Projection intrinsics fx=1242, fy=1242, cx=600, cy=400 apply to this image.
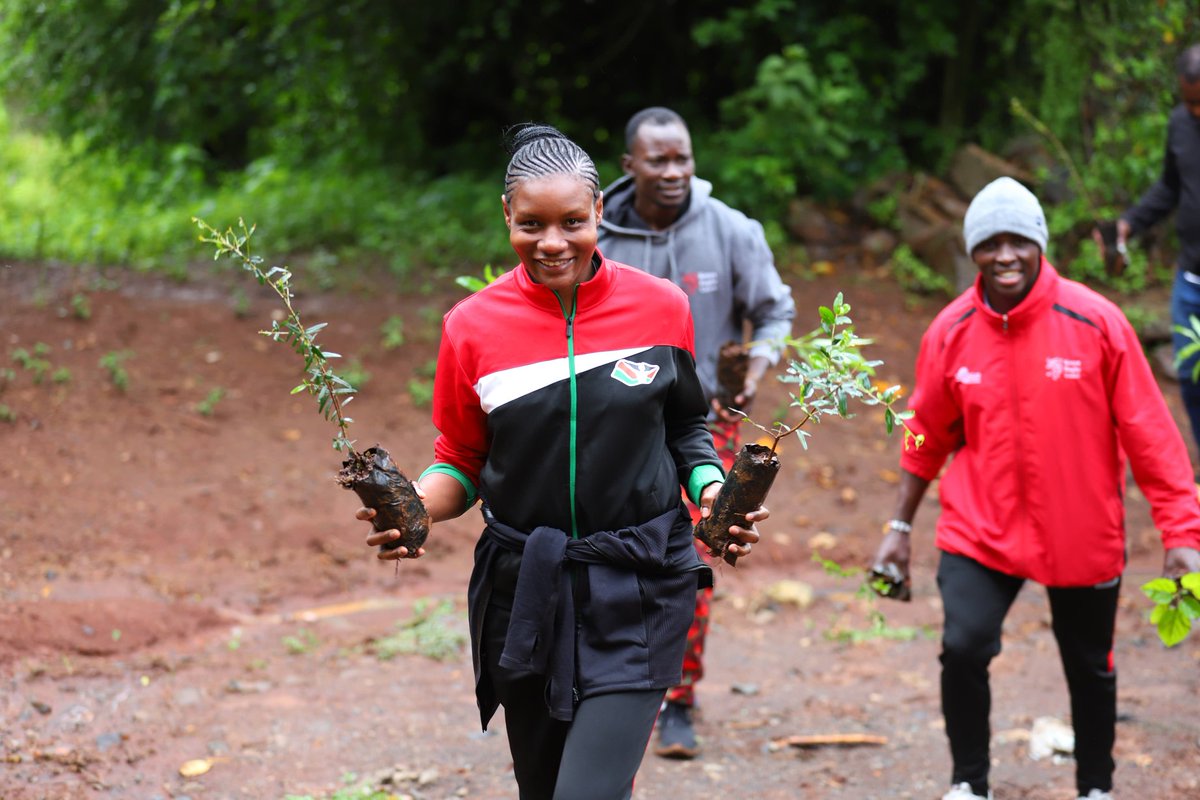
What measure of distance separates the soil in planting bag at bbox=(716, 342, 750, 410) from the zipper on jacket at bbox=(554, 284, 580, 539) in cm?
181

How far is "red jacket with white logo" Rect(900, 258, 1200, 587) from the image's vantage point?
386 cm

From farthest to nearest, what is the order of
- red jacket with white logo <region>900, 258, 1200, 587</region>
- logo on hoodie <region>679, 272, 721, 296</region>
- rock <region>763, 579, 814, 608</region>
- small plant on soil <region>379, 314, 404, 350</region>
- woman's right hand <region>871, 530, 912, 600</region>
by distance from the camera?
Result: small plant on soil <region>379, 314, 404, 350</region> < rock <region>763, 579, 814, 608</region> < logo on hoodie <region>679, 272, 721, 296</region> < woman's right hand <region>871, 530, 912, 600</region> < red jacket with white logo <region>900, 258, 1200, 587</region>

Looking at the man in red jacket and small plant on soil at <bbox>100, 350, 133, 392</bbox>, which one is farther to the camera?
small plant on soil at <bbox>100, 350, 133, 392</bbox>

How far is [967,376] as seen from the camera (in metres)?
4.06

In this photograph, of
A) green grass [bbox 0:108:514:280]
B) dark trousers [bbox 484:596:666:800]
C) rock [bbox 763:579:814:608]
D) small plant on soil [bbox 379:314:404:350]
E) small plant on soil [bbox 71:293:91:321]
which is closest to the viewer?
dark trousers [bbox 484:596:666:800]

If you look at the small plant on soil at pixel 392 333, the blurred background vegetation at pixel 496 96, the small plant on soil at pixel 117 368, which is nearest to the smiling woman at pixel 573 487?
the small plant on soil at pixel 117 368

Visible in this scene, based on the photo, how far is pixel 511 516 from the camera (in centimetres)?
309

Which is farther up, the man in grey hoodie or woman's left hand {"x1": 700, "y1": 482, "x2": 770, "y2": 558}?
the man in grey hoodie

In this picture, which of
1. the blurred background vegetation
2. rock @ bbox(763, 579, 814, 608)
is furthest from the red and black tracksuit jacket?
the blurred background vegetation

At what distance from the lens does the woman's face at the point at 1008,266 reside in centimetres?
397

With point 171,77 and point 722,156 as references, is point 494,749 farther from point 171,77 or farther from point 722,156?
point 171,77

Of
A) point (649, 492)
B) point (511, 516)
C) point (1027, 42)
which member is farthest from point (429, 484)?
point (1027, 42)

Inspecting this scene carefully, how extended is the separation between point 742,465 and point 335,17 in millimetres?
10818

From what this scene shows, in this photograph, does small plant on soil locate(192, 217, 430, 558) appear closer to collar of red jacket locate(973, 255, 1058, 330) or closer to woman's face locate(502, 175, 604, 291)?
woman's face locate(502, 175, 604, 291)
